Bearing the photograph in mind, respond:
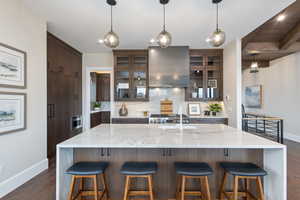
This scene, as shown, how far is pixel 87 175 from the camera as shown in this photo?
164 cm

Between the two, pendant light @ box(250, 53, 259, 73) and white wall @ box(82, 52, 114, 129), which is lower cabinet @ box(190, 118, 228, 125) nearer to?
pendant light @ box(250, 53, 259, 73)

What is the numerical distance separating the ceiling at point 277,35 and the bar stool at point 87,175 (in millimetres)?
3703

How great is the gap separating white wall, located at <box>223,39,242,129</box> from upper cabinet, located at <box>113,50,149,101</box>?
2.04 meters

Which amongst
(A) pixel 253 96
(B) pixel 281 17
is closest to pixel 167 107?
(B) pixel 281 17

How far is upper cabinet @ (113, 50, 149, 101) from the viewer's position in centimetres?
438

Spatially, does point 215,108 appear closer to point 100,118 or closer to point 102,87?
point 100,118

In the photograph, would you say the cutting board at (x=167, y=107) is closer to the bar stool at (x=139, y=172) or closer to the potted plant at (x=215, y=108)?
the potted plant at (x=215, y=108)

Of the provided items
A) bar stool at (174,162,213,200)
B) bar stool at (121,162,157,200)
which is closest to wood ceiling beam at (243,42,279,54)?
bar stool at (174,162,213,200)

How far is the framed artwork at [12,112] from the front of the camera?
2.10 m

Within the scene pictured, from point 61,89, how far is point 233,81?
4.00 meters

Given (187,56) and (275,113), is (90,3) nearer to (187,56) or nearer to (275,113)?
(187,56)

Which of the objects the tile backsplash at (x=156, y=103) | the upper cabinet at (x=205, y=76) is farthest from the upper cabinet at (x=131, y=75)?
the upper cabinet at (x=205, y=76)

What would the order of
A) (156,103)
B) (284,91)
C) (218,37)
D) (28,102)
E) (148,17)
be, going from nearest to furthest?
(218,37)
(28,102)
(148,17)
(156,103)
(284,91)

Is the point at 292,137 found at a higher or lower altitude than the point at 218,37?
lower
